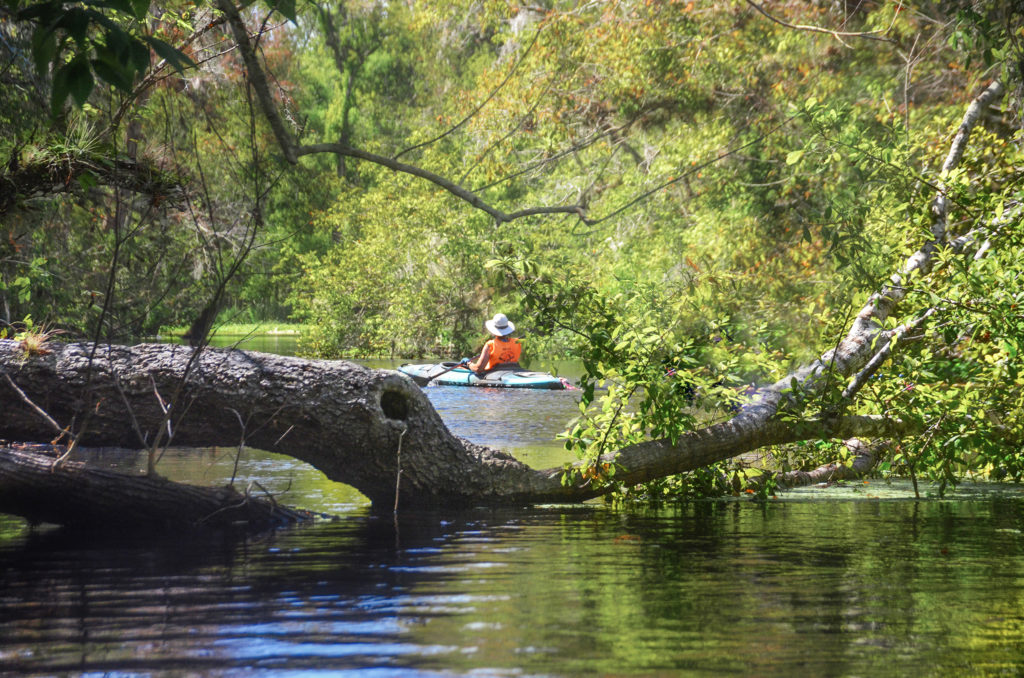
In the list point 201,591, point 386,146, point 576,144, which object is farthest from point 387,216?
point 201,591

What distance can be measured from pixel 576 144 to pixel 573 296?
1405cm

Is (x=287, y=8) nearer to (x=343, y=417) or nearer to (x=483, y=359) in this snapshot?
(x=343, y=417)

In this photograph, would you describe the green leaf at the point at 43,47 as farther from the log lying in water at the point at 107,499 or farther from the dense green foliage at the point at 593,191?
the log lying in water at the point at 107,499

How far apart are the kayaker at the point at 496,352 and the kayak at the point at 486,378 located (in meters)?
0.14

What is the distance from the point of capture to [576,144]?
869 inches

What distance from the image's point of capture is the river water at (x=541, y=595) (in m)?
4.11

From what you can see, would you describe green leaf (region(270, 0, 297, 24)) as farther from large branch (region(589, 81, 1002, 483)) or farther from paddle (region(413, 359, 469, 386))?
paddle (region(413, 359, 469, 386))

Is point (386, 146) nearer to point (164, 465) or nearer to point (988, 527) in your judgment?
point (164, 465)

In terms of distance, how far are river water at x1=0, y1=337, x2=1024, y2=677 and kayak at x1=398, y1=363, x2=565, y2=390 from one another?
509 inches

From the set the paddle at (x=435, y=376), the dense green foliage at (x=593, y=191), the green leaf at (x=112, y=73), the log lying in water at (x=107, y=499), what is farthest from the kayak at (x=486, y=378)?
the green leaf at (x=112, y=73)

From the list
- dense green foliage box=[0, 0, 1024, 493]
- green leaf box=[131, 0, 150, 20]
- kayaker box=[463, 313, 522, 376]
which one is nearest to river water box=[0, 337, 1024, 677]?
dense green foliage box=[0, 0, 1024, 493]

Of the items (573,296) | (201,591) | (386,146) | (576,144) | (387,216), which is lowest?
(201,591)

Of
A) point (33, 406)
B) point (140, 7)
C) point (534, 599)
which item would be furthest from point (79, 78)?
point (33, 406)

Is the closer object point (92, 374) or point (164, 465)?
point (92, 374)
